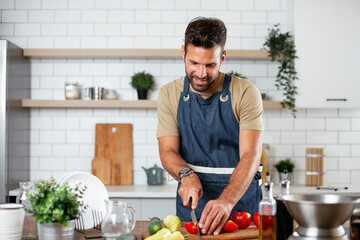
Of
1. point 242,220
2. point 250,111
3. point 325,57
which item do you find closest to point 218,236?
point 242,220

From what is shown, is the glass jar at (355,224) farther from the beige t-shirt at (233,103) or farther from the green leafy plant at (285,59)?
the green leafy plant at (285,59)

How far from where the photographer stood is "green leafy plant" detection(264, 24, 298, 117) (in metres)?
4.58

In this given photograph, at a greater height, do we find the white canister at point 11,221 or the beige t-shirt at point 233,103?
the beige t-shirt at point 233,103

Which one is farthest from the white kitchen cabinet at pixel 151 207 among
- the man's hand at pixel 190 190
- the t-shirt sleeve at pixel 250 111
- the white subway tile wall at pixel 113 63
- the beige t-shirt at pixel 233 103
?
the man's hand at pixel 190 190

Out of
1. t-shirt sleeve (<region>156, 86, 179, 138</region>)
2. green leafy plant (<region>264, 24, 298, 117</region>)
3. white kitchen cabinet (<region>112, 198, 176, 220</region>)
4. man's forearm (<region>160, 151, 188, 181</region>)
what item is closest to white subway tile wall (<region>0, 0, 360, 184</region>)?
green leafy plant (<region>264, 24, 298, 117</region>)

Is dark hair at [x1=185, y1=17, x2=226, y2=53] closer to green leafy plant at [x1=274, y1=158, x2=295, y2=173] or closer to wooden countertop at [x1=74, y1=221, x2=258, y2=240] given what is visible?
wooden countertop at [x1=74, y1=221, x2=258, y2=240]

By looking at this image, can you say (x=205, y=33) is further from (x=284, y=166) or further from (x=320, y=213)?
(x=284, y=166)

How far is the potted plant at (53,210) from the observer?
5.98 ft

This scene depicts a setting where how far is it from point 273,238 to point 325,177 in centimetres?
317

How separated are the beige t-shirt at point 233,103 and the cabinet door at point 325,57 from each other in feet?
6.06

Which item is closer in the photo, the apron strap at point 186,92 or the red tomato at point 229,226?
the red tomato at point 229,226

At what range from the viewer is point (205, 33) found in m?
2.58

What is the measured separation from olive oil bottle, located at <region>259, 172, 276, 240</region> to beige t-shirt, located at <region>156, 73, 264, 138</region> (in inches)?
38.7

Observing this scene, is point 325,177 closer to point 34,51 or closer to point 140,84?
point 140,84
